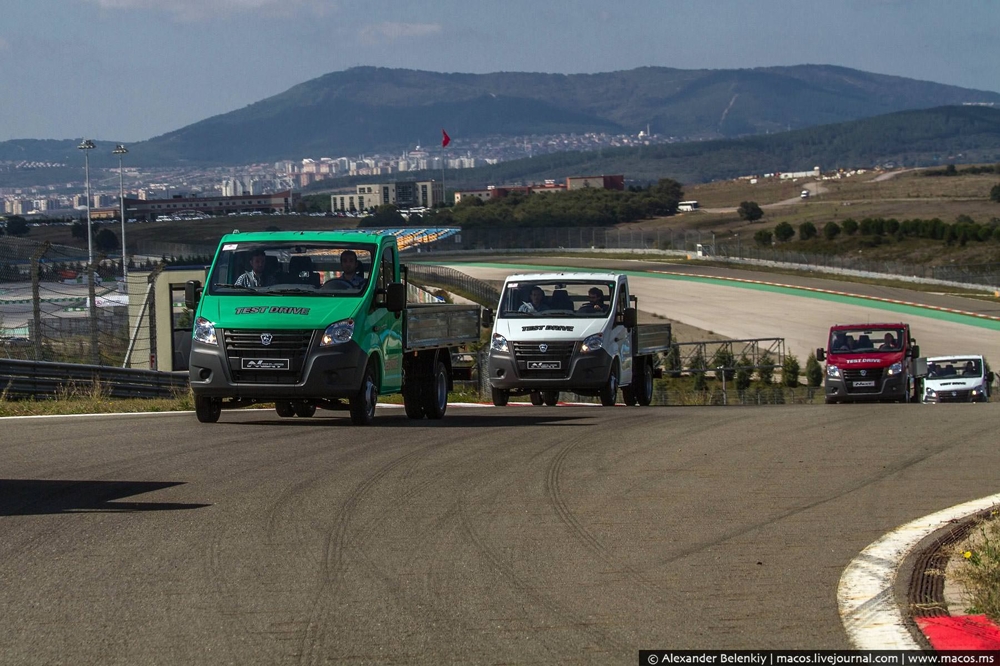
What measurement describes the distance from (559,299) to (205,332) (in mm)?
7814

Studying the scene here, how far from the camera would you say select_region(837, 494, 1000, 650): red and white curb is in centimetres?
566

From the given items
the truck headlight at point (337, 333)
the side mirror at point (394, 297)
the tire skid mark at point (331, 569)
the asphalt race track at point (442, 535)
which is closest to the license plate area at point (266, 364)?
the truck headlight at point (337, 333)

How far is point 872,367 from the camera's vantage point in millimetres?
28328

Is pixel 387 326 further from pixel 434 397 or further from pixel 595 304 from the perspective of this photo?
pixel 595 304

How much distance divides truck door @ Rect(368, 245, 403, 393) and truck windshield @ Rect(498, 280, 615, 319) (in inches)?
200

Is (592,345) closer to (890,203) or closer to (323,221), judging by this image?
(323,221)

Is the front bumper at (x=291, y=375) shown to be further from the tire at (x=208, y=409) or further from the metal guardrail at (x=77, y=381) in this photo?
the metal guardrail at (x=77, y=381)

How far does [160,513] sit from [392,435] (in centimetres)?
495

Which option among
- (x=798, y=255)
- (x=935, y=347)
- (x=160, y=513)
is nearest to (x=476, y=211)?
(x=798, y=255)

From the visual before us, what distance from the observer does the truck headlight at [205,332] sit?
47.1 ft

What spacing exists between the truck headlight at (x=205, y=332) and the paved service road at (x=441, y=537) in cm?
107

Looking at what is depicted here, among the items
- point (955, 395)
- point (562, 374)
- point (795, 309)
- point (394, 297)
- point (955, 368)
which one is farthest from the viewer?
point (795, 309)

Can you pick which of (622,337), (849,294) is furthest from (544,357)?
(849,294)

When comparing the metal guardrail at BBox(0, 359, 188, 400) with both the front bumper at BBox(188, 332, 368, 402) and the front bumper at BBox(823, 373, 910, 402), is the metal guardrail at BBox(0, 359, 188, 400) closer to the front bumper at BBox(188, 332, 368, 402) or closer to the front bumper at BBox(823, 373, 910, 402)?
the front bumper at BBox(188, 332, 368, 402)
